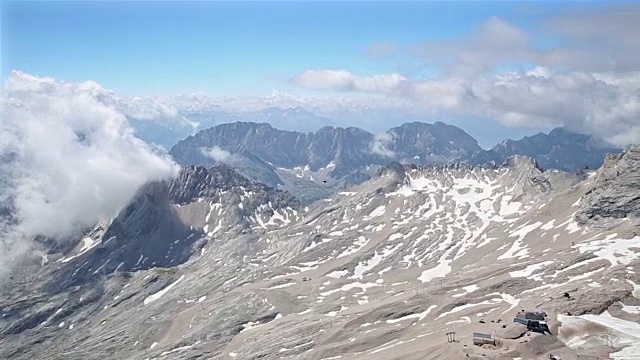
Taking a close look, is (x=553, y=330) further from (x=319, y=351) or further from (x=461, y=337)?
(x=319, y=351)

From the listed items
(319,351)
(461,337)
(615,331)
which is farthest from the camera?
(319,351)

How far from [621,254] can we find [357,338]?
3866 inches

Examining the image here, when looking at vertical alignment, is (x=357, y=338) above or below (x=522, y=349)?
below

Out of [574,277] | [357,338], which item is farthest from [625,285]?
[357,338]

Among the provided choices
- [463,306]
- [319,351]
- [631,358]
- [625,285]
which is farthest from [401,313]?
[631,358]

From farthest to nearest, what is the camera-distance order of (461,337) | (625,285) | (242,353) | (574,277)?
(242,353) → (574,277) → (625,285) → (461,337)

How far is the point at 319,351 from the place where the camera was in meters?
169

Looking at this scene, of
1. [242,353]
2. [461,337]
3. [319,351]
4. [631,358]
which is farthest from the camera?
[242,353]

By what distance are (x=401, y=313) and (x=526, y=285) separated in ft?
145

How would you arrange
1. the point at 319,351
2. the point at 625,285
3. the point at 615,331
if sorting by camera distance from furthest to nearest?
the point at 319,351
the point at 625,285
the point at 615,331

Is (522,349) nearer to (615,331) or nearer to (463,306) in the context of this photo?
(615,331)

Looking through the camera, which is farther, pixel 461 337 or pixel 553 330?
pixel 461 337

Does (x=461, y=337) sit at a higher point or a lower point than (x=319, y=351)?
higher

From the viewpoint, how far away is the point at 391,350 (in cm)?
15012
